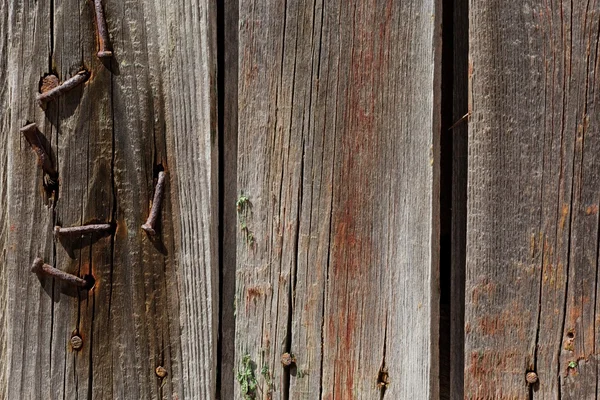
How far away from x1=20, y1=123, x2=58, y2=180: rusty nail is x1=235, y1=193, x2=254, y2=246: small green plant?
55 centimetres

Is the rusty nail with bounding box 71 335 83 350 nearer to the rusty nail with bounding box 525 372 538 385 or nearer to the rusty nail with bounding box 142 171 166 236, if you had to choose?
the rusty nail with bounding box 142 171 166 236

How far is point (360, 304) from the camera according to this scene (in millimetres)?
1793

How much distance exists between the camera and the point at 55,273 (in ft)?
6.06

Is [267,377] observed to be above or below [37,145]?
below

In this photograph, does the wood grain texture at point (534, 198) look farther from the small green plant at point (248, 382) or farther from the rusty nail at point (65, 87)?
the rusty nail at point (65, 87)

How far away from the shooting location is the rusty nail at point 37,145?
6.13ft

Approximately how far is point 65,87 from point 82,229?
399 millimetres

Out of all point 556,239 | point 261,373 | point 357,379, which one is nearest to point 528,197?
point 556,239

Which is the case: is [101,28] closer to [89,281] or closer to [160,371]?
[89,281]

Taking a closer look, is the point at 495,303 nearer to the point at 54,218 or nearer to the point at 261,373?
the point at 261,373

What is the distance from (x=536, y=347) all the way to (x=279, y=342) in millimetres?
685

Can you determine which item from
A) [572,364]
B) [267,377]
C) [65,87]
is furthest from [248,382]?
[65,87]

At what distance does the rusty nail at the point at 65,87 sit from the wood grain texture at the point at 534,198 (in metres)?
1.07

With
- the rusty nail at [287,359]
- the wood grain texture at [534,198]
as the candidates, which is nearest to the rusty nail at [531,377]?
the wood grain texture at [534,198]
